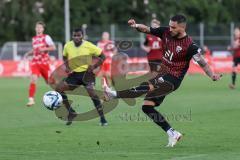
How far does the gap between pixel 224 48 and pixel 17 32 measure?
17.3 metres

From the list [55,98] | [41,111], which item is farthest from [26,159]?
[41,111]

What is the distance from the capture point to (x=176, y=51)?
13.6 metres

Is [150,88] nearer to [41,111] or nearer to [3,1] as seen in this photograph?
[41,111]

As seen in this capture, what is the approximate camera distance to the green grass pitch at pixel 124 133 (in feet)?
40.8

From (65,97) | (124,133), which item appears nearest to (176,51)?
(124,133)

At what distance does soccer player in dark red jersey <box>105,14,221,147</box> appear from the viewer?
44.4 ft

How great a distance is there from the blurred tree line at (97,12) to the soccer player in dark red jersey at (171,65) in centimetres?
4663

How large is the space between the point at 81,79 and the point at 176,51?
4.16 meters

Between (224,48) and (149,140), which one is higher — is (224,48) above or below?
below

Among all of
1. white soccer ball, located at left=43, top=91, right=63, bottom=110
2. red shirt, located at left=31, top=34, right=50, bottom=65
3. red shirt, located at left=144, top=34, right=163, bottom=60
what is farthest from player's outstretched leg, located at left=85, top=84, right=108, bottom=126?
red shirt, located at left=144, top=34, right=163, bottom=60

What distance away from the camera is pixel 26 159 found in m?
11.9

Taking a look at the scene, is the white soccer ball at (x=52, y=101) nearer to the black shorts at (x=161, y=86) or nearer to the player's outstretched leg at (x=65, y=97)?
the player's outstretched leg at (x=65, y=97)

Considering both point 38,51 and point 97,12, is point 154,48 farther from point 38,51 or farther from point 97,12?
point 97,12

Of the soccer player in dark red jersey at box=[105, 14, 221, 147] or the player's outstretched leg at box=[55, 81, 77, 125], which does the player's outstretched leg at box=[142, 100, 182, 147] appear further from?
the player's outstretched leg at box=[55, 81, 77, 125]
